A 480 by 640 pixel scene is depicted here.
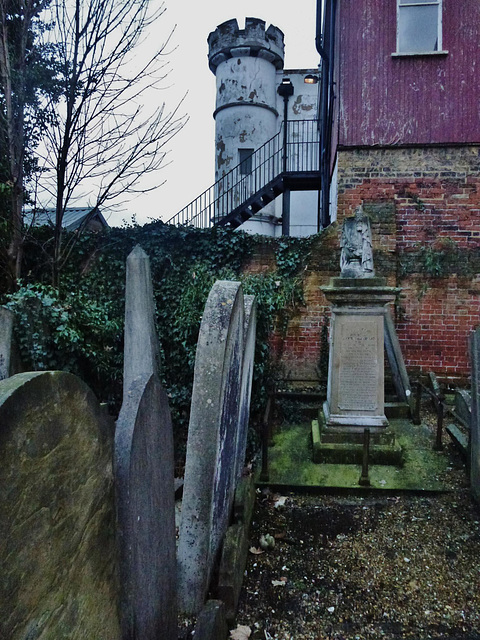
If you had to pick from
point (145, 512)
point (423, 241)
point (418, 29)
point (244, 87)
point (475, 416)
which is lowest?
point (475, 416)

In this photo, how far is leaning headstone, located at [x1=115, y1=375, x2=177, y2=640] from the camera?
5.23ft

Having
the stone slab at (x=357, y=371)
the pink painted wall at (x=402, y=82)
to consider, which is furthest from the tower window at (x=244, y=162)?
the stone slab at (x=357, y=371)

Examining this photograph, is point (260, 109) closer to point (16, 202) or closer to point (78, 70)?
point (78, 70)

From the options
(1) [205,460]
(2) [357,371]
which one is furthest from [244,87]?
(1) [205,460]

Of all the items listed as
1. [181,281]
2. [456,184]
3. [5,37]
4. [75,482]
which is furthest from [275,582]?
[5,37]

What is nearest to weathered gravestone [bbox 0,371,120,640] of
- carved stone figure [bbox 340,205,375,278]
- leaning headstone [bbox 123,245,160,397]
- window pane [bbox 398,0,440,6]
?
carved stone figure [bbox 340,205,375,278]

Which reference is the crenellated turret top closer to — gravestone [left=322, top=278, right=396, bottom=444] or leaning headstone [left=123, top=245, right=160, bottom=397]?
leaning headstone [left=123, top=245, right=160, bottom=397]

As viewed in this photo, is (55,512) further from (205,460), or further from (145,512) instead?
(205,460)

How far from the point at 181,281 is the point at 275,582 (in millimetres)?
5889

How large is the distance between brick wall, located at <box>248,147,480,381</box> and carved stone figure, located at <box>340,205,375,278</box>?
259 cm

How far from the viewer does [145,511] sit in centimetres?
175

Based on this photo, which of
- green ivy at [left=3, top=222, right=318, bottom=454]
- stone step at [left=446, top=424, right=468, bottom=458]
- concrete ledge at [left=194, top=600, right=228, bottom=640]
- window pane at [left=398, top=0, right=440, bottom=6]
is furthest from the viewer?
window pane at [left=398, top=0, right=440, bottom=6]

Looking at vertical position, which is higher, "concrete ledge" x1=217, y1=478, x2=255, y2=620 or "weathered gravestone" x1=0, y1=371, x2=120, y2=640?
"weathered gravestone" x1=0, y1=371, x2=120, y2=640

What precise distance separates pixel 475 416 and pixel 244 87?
15.2 metres
